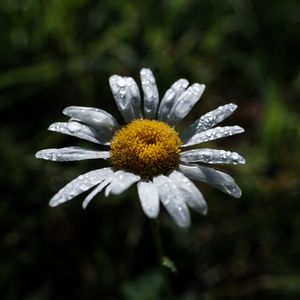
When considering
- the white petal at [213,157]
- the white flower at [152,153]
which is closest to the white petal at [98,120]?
the white flower at [152,153]

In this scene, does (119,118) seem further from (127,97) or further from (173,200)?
(173,200)

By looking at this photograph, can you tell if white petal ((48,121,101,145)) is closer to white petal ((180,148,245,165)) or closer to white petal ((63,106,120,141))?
white petal ((63,106,120,141))

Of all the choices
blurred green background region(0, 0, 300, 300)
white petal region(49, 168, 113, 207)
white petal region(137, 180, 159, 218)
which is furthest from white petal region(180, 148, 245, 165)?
blurred green background region(0, 0, 300, 300)

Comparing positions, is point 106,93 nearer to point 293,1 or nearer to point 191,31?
point 191,31

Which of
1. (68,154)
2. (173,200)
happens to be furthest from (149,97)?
(173,200)

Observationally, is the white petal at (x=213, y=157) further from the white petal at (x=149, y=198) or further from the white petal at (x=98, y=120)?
the white petal at (x=98, y=120)
